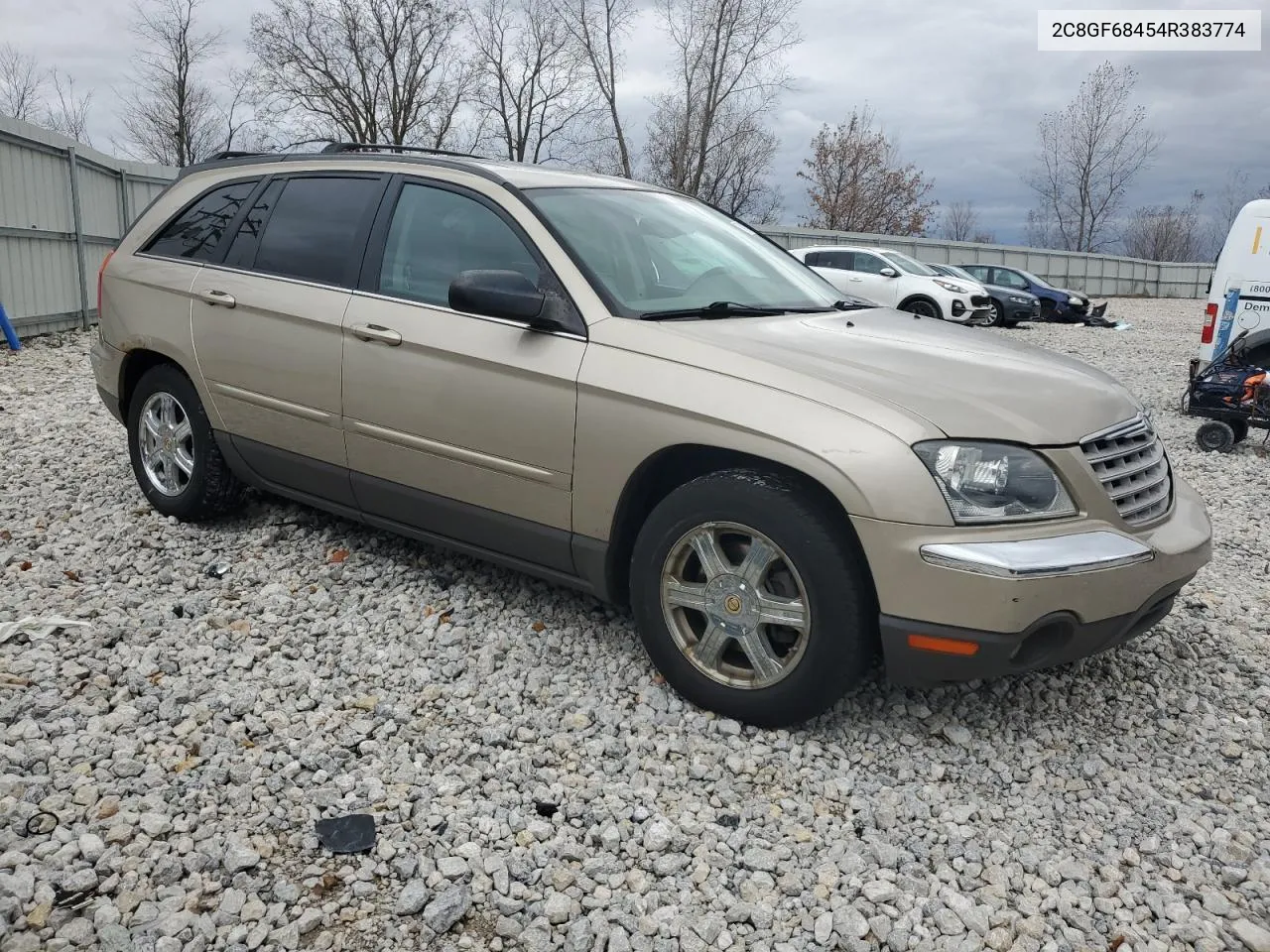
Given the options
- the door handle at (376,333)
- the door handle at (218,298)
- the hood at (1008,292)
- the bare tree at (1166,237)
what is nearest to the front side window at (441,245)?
the door handle at (376,333)

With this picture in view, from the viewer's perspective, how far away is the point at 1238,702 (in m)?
3.79

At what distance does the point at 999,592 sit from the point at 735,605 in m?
0.81

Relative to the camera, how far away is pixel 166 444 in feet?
16.9

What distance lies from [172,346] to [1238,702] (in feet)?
15.6

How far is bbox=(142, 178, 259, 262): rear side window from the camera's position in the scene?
494 cm

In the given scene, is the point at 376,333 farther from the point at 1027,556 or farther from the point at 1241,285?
the point at 1241,285

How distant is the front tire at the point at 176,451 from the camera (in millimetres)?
4945

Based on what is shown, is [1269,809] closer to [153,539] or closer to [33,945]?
[33,945]

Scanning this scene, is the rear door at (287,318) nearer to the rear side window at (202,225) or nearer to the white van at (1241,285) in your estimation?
the rear side window at (202,225)

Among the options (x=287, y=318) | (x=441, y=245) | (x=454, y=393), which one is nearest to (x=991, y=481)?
(x=454, y=393)

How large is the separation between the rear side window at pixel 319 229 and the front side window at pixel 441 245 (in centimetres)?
19

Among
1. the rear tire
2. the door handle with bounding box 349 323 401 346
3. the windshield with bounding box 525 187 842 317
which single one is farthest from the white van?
the door handle with bounding box 349 323 401 346

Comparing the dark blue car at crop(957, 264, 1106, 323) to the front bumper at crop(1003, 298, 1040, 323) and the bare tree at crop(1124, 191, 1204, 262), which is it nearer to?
the front bumper at crop(1003, 298, 1040, 323)

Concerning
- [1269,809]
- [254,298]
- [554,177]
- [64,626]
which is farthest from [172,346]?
[1269,809]
